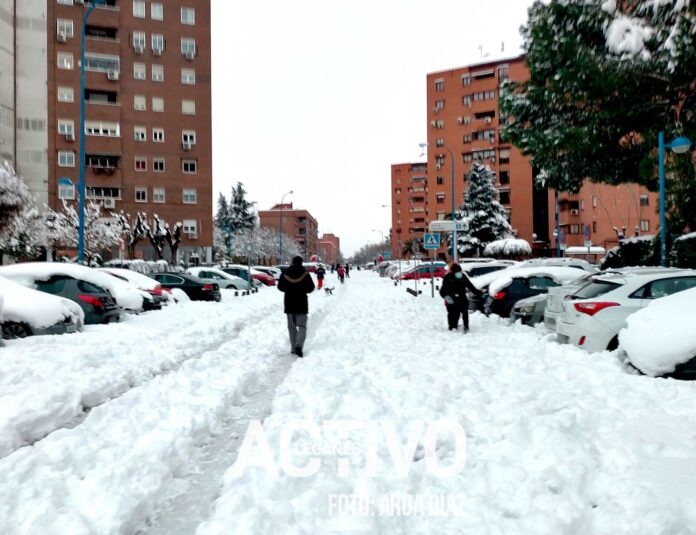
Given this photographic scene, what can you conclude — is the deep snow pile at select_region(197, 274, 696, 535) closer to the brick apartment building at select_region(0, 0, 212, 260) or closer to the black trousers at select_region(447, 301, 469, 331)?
the black trousers at select_region(447, 301, 469, 331)

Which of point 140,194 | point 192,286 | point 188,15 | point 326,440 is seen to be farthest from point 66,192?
point 326,440

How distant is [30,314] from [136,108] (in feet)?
145

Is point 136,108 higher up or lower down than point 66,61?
lower down

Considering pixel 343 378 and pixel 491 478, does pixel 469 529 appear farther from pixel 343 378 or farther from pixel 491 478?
pixel 343 378

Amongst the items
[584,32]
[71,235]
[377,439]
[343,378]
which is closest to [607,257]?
[584,32]

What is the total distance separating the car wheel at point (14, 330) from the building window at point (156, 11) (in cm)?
4776

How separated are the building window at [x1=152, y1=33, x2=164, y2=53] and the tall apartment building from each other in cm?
7618

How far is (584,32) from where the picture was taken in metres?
15.2

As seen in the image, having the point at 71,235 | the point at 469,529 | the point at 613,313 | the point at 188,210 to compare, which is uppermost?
the point at 188,210

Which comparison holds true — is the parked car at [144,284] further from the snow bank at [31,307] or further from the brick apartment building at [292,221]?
the brick apartment building at [292,221]

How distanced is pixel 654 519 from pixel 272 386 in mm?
4602

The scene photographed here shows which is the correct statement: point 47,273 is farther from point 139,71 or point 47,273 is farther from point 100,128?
point 139,71

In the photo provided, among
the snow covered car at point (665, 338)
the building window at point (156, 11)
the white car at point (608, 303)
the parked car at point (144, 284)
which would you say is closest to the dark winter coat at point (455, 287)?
Answer: the white car at point (608, 303)

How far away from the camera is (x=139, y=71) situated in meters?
49.2
